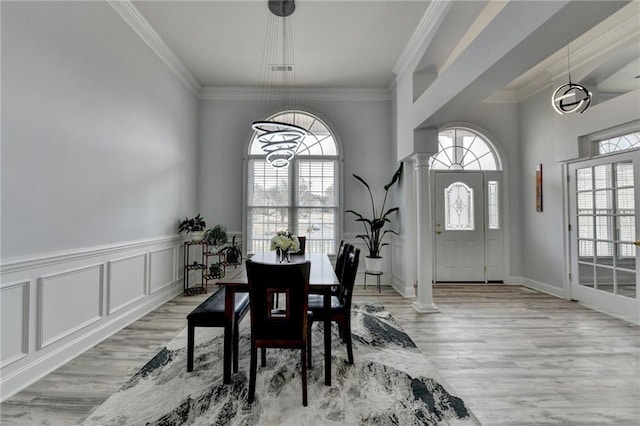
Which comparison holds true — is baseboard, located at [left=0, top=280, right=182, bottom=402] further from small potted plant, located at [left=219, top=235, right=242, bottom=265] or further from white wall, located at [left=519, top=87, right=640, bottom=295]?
white wall, located at [left=519, top=87, right=640, bottom=295]

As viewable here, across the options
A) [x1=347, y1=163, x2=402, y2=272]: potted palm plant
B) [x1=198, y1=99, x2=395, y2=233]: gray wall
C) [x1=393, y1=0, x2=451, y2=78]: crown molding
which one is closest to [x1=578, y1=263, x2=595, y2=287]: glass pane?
[x1=347, y1=163, x2=402, y2=272]: potted palm plant

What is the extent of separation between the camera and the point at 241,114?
5555 mm

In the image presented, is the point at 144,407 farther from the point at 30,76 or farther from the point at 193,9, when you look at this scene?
the point at 193,9

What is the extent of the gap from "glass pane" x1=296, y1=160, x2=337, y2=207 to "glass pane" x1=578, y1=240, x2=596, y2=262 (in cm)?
378

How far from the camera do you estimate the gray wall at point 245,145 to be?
5496mm

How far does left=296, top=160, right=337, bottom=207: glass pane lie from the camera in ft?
18.2

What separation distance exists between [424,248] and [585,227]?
240cm

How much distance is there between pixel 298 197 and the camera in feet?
18.2

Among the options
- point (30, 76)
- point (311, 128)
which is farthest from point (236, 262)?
point (30, 76)

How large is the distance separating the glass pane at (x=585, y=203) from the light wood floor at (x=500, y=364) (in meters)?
1.34

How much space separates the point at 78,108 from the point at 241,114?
10.2 feet

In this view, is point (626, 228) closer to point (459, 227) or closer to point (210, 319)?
point (459, 227)

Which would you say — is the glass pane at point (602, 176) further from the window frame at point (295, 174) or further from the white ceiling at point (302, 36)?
the window frame at point (295, 174)

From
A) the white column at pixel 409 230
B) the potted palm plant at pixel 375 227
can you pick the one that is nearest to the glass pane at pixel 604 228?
the white column at pixel 409 230
